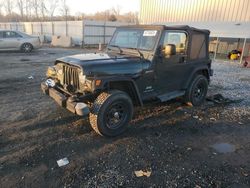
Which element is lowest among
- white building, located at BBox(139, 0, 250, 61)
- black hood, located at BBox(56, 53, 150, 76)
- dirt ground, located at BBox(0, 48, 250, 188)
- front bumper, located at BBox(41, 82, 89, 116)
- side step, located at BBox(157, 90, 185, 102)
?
dirt ground, located at BBox(0, 48, 250, 188)

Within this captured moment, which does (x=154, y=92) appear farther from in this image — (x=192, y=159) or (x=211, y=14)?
(x=211, y=14)

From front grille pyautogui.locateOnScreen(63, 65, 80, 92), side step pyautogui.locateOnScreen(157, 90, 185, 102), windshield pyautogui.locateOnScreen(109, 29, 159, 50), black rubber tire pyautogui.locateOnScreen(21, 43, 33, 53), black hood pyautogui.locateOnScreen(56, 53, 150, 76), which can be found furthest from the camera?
black rubber tire pyautogui.locateOnScreen(21, 43, 33, 53)

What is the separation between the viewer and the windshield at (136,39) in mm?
4887

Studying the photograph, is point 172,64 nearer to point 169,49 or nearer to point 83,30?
point 169,49

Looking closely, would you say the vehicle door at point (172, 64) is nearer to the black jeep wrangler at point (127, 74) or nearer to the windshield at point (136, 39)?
the black jeep wrangler at point (127, 74)

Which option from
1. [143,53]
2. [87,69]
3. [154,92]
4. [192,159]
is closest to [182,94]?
[154,92]

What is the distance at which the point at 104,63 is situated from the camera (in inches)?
165

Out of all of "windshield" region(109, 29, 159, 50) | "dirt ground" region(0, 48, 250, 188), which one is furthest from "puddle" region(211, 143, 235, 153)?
"windshield" region(109, 29, 159, 50)

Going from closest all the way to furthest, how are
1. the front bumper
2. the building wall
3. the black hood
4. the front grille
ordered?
the front bumper < the black hood < the front grille < the building wall

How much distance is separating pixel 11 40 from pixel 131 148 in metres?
14.7

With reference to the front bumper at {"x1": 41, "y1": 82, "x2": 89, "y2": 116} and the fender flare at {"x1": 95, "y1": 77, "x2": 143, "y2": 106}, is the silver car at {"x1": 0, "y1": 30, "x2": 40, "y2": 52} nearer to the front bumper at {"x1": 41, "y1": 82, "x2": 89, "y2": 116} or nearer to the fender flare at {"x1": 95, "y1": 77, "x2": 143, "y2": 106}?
the front bumper at {"x1": 41, "y1": 82, "x2": 89, "y2": 116}

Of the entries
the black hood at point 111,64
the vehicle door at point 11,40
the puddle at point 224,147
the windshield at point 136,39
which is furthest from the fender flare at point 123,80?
the vehicle door at point 11,40

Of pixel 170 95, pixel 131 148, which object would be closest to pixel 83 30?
pixel 170 95

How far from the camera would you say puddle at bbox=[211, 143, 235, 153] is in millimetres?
4147
